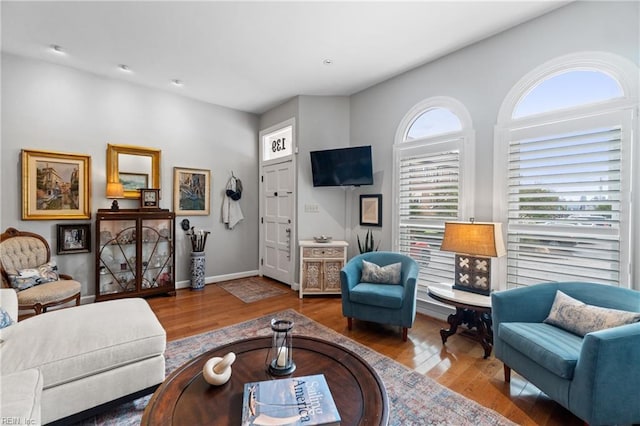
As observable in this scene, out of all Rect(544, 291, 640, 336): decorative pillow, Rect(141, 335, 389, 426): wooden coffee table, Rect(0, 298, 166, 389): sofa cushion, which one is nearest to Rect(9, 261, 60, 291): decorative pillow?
Rect(0, 298, 166, 389): sofa cushion

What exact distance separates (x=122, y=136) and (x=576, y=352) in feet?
17.2

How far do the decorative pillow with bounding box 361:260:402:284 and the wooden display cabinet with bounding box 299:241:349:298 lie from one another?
882 millimetres

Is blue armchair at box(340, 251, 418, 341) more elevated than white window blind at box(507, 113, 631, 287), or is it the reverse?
white window blind at box(507, 113, 631, 287)

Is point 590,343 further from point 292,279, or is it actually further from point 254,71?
point 254,71

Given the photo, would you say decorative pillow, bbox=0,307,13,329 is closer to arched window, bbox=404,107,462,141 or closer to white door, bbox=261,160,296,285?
white door, bbox=261,160,296,285

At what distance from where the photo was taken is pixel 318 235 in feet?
14.9

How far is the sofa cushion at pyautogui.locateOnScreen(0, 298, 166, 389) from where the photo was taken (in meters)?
1.53

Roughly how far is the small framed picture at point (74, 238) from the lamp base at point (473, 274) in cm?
452

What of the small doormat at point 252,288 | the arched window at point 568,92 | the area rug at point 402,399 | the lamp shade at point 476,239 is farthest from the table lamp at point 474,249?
the small doormat at point 252,288

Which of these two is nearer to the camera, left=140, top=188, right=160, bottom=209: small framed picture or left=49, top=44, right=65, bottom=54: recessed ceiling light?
left=49, top=44, right=65, bottom=54: recessed ceiling light

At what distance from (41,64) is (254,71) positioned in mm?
2553

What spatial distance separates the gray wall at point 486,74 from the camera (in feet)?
7.49

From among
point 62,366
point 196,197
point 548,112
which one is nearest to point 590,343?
point 548,112

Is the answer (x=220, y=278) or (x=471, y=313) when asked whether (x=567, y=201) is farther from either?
(x=220, y=278)
